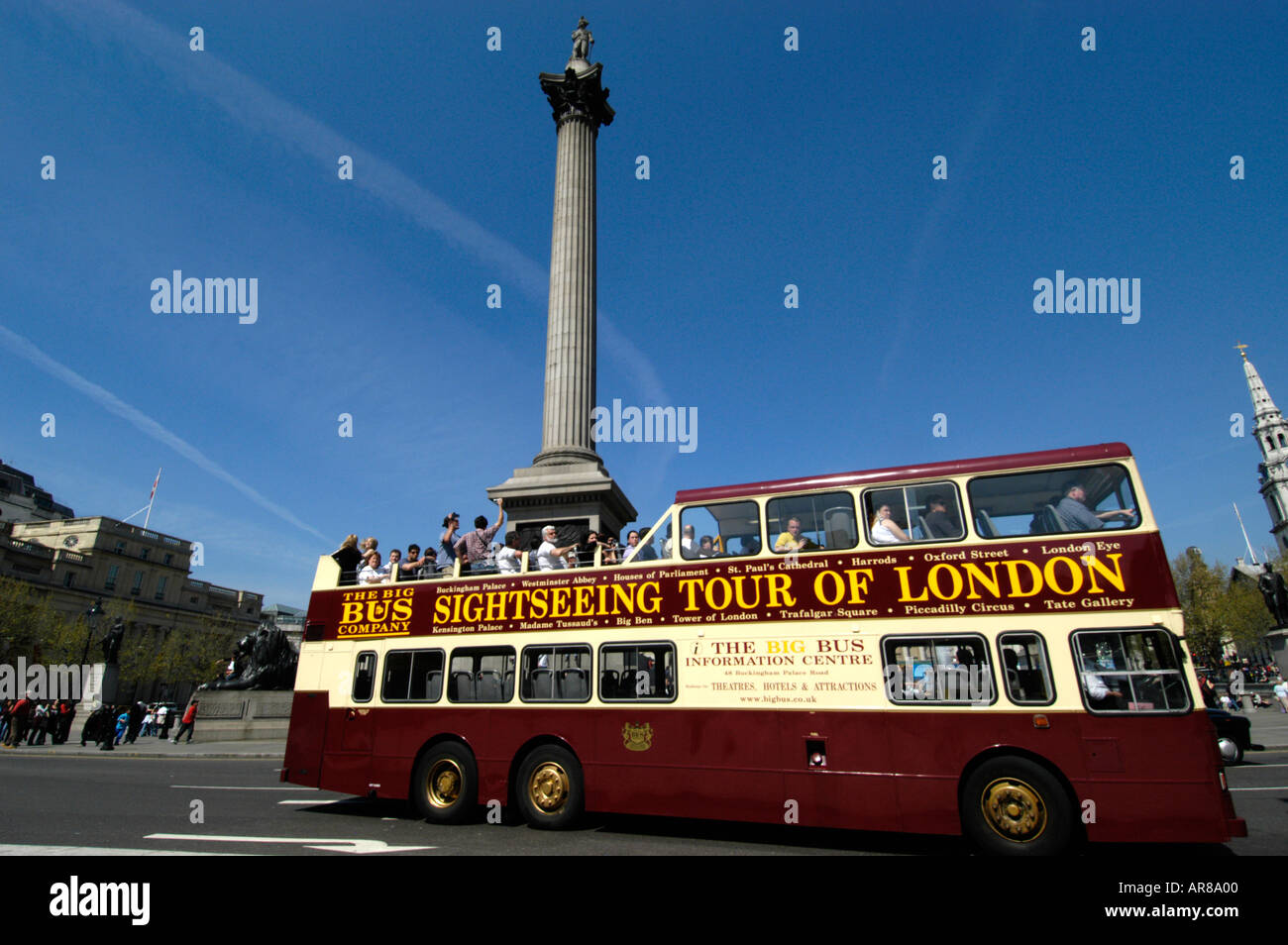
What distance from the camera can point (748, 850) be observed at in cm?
751

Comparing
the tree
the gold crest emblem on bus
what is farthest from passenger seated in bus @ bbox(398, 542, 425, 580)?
the tree

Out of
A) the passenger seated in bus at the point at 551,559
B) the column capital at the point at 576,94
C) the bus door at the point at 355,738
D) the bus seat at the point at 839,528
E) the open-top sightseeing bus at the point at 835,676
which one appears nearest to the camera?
the open-top sightseeing bus at the point at 835,676

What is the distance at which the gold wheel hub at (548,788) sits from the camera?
881 cm

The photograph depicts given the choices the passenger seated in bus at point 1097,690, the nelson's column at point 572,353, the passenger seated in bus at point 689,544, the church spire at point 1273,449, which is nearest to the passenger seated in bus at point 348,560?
the passenger seated in bus at point 689,544

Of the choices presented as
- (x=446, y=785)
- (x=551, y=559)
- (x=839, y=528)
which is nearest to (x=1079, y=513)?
(x=839, y=528)

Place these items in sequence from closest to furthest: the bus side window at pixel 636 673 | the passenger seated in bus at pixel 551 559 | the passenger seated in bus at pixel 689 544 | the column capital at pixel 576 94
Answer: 1. the bus side window at pixel 636 673
2. the passenger seated in bus at pixel 689 544
3. the passenger seated in bus at pixel 551 559
4. the column capital at pixel 576 94

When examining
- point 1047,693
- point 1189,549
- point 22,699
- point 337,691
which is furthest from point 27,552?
point 1189,549

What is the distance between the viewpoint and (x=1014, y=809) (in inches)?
267

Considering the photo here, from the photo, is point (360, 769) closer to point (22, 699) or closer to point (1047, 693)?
point (1047, 693)

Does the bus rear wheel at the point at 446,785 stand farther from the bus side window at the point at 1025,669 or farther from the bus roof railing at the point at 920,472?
the bus side window at the point at 1025,669

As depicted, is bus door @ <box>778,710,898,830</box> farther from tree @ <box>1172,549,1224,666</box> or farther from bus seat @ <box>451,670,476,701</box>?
tree @ <box>1172,549,1224,666</box>

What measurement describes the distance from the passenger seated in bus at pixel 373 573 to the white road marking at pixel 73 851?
4.52 metres
